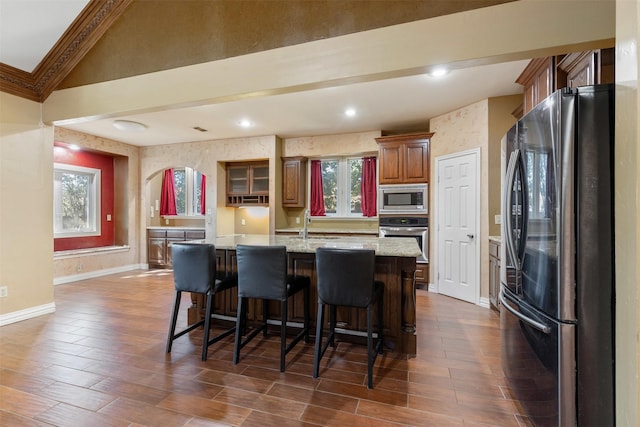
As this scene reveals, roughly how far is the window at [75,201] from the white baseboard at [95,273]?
86 cm

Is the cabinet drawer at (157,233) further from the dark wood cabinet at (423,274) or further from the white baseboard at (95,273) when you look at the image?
the dark wood cabinet at (423,274)

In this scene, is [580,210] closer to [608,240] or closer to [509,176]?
[608,240]

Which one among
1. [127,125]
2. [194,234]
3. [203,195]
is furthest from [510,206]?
[203,195]

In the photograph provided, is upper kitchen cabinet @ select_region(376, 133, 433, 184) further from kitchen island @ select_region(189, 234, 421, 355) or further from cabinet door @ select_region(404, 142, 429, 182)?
kitchen island @ select_region(189, 234, 421, 355)

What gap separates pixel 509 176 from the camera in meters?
1.85

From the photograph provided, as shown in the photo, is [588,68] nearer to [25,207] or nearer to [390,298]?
[390,298]

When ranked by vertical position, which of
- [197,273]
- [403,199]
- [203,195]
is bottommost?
[197,273]

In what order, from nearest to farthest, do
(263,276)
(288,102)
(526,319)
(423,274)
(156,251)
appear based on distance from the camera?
(526,319)
(263,276)
(288,102)
(423,274)
(156,251)

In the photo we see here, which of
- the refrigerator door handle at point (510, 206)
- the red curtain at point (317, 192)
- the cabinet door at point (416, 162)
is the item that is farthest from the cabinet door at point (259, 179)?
the refrigerator door handle at point (510, 206)

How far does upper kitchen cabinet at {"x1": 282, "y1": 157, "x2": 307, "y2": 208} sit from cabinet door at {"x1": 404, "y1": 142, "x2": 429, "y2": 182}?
207 centimetres

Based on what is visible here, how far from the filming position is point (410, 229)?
486cm

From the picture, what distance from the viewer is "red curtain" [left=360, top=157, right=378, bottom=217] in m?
5.69

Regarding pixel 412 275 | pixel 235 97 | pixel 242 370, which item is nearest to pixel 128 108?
pixel 235 97

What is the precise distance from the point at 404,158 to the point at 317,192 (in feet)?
6.16
